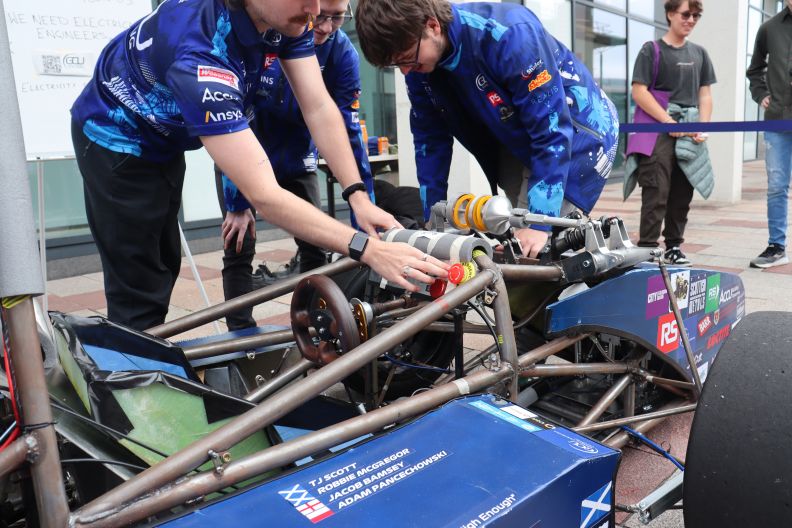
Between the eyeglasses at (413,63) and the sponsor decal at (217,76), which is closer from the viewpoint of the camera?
the sponsor decal at (217,76)

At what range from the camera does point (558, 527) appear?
3.75ft

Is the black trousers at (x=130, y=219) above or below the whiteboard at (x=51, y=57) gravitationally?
below

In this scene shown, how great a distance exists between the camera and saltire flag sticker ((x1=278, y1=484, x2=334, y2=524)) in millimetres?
1009

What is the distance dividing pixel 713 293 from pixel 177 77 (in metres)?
1.83

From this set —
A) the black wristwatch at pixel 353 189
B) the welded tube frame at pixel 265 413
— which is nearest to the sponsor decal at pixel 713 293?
the welded tube frame at pixel 265 413

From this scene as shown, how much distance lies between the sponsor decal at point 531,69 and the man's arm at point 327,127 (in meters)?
0.61

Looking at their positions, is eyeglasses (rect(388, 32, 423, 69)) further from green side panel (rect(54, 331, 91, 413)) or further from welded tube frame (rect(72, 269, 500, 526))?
green side panel (rect(54, 331, 91, 413))

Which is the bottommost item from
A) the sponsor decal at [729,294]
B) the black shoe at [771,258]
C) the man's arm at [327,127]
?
the black shoe at [771,258]

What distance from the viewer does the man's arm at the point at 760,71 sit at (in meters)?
5.07

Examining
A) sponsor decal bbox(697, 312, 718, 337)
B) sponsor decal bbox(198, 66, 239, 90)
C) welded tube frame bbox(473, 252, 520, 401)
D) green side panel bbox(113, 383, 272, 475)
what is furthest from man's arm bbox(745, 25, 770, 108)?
green side panel bbox(113, 383, 272, 475)

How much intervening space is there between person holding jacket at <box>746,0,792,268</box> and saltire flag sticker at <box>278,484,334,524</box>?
15.0 feet

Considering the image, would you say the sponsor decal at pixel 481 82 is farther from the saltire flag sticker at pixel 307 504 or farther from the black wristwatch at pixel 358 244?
the saltire flag sticker at pixel 307 504

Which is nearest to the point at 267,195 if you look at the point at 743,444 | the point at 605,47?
the point at 743,444

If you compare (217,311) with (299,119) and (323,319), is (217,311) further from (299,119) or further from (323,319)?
(299,119)
